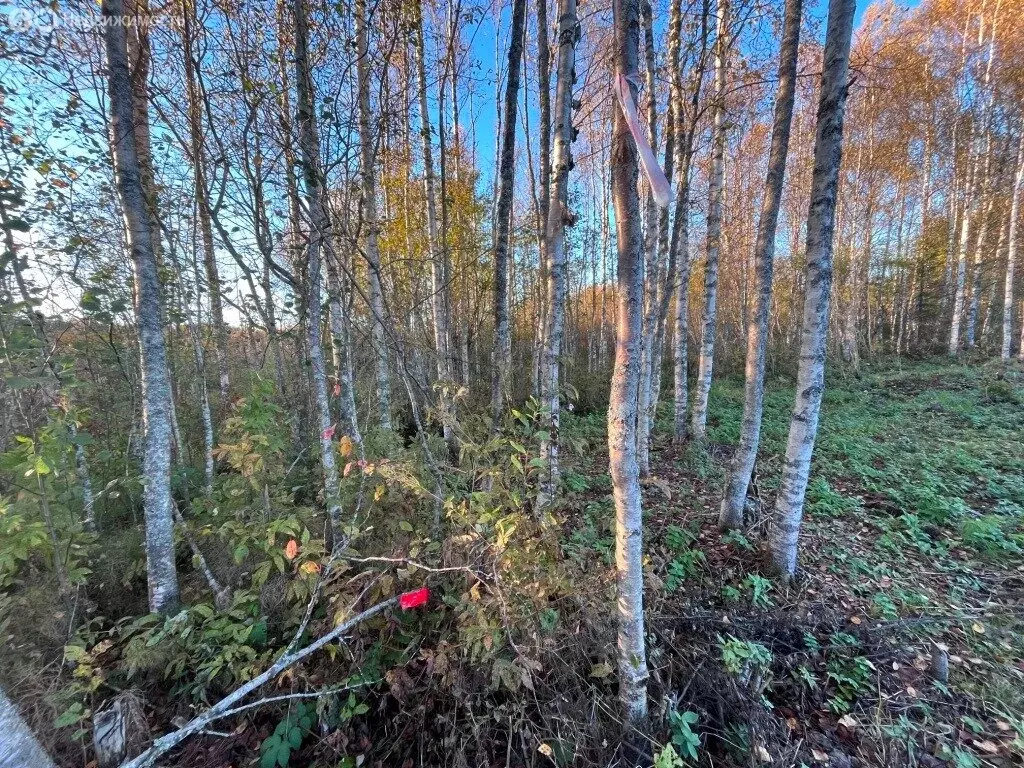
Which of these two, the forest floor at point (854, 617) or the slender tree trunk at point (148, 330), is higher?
the slender tree trunk at point (148, 330)

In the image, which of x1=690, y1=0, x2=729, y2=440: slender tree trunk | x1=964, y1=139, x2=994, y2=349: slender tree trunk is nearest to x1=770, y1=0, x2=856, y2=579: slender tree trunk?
x1=690, y1=0, x2=729, y2=440: slender tree trunk

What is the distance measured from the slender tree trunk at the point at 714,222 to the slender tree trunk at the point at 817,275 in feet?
5.41

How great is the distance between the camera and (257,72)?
3.48 meters

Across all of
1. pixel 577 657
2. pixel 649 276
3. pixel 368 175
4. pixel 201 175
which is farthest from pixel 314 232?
pixel 649 276

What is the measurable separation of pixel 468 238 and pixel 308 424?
6.39m

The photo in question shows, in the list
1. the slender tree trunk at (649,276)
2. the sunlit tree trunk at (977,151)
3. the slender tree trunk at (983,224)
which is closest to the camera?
the slender tree trunk at (649,276)

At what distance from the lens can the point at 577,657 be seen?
227 centimetres

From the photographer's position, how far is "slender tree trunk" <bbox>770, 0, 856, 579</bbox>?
2869 mm

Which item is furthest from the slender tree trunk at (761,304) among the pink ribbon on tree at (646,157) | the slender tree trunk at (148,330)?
the slender tree trunk at (148,330)

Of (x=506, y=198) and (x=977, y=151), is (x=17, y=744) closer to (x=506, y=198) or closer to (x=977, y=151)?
(x=506, y=198)

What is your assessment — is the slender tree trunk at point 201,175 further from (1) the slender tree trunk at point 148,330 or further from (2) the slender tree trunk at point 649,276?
(2) the slender tree trunk at point 649,276

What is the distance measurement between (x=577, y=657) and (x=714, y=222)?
648cm

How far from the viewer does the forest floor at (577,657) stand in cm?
204

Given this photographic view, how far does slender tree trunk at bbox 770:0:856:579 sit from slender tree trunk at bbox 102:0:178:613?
482cm
